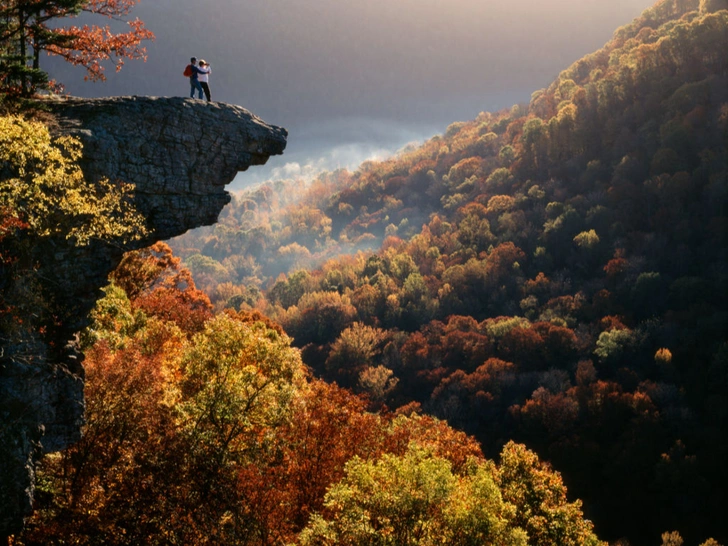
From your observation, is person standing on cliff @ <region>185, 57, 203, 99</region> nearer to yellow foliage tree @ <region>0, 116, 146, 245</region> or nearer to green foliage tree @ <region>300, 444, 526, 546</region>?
yellow foliage tree @ <region>0, 116, 146, 245</region>

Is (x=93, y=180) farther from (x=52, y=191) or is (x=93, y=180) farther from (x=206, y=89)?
(x=206, y=89)

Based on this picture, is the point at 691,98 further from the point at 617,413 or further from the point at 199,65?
the point at 199,65

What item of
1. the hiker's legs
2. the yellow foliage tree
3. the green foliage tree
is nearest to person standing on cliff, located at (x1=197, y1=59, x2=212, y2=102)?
the hiker's legs

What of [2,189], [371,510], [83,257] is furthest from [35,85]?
[371,510]

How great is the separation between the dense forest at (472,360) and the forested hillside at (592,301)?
466 mm

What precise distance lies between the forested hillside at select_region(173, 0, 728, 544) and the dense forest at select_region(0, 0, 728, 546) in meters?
0.47

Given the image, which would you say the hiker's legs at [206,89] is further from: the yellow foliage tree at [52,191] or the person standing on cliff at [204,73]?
the yellow foliage tree at [52,191]

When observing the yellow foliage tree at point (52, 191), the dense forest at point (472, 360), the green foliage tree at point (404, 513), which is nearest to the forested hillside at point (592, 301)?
the dense forest at point (472, 360)

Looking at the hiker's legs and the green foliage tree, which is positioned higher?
the hiker's legs

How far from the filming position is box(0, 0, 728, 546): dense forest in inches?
665

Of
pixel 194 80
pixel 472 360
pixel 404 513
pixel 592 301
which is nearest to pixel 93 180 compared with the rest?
pixel 194 80

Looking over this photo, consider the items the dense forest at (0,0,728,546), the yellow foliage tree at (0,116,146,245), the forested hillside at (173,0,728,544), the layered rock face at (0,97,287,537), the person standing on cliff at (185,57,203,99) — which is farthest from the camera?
the forested hillside at (173,0,728,544)

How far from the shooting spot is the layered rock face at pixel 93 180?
15.6m

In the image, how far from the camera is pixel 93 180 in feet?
60.6
